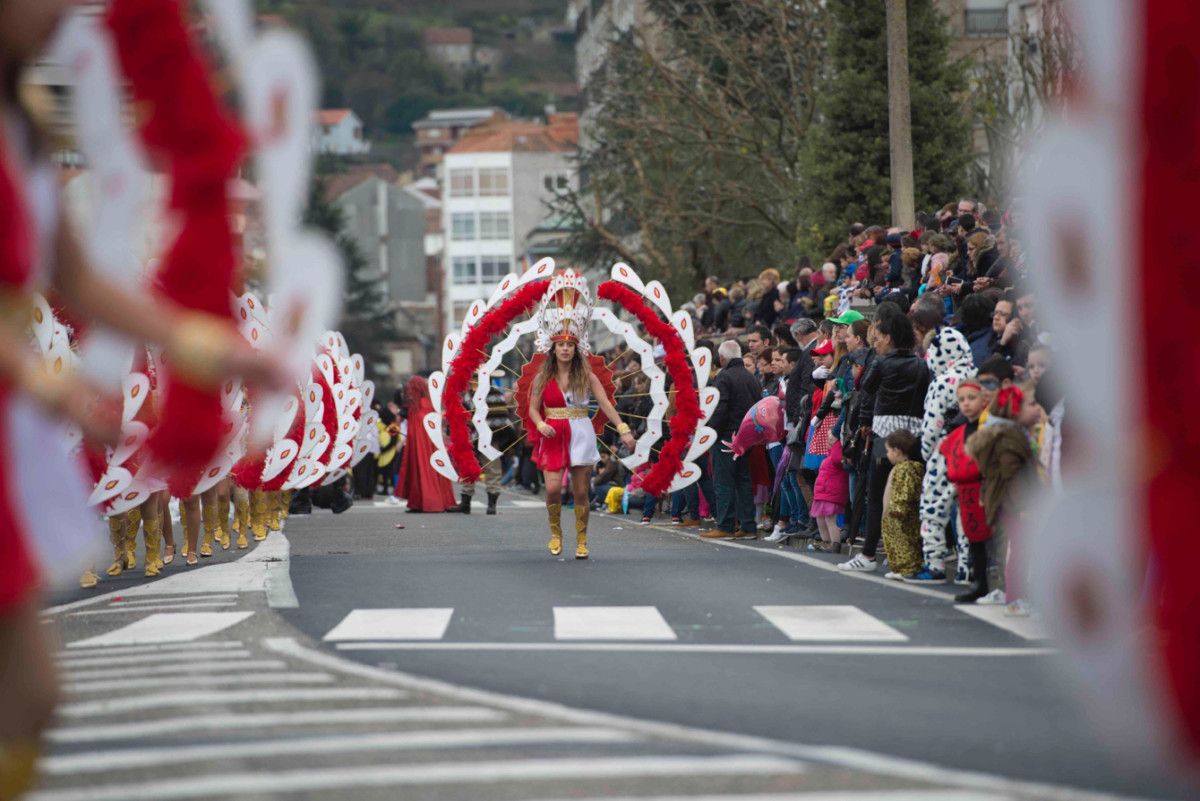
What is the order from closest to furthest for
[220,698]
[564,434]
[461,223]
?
[220,698]
[564,434]
[461,223]

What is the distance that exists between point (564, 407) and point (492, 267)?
14447cm

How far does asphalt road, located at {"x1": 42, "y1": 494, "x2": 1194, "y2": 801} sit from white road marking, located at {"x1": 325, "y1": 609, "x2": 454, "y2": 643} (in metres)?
0.03

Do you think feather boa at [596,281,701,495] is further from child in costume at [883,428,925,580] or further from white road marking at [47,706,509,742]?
white road marking at [47,706,509,742]

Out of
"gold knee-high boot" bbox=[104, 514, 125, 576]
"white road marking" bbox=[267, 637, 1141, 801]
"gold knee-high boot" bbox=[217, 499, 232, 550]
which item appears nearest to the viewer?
"white road marking" bbox=[267, 637, 1141, 801]

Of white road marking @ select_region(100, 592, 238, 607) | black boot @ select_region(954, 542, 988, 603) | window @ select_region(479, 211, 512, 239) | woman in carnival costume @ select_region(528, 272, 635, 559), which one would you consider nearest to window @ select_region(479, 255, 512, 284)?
window @ select_region(479, 211, 512, 239)

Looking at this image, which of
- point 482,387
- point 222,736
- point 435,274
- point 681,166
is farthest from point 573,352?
point 435,274

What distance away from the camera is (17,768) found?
4789mm

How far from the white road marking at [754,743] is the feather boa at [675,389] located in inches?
462

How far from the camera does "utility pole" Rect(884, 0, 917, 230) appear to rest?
25891 mm

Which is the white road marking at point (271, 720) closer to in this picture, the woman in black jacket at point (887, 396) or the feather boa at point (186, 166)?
the feather boa at point (186, 166)

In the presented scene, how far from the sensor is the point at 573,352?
19578 mm

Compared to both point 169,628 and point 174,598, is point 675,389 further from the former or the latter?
point 169,628

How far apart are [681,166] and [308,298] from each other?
129 feet

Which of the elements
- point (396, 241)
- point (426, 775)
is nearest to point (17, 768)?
point (426, 775)
